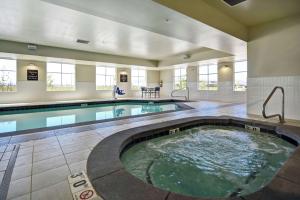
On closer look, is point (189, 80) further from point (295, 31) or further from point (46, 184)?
point (46, 184)

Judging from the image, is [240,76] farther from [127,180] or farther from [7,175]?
[7,175]

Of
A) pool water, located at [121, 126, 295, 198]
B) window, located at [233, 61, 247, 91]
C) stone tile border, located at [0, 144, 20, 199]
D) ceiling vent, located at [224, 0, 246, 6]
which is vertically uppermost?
ceiling vent, located at [224, 0, 246, 6]

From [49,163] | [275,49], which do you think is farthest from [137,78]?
[49,163]

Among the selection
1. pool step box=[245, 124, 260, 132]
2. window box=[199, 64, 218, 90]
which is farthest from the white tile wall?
window box=[199, 64, 218, 90]

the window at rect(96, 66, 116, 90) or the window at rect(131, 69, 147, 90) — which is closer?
the window at rect(96, 66, 116, 90)

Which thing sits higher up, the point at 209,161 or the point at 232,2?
the point at 232,2

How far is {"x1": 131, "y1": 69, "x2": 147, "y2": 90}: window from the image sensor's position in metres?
12.6

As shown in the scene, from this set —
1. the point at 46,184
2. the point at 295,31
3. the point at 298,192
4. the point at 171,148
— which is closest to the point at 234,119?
the point at 171,148

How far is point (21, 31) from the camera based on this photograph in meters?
5.38

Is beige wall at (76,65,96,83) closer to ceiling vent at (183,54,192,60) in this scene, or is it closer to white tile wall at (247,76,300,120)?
ceiling vent at (183,54,192,60)

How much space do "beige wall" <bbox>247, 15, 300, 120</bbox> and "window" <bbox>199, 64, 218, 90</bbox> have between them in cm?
511

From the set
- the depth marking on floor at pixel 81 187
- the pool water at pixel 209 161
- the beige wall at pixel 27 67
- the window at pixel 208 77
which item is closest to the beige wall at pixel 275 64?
the pool water at pixel 209 161

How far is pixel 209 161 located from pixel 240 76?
7.82m

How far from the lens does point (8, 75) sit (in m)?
8.12
